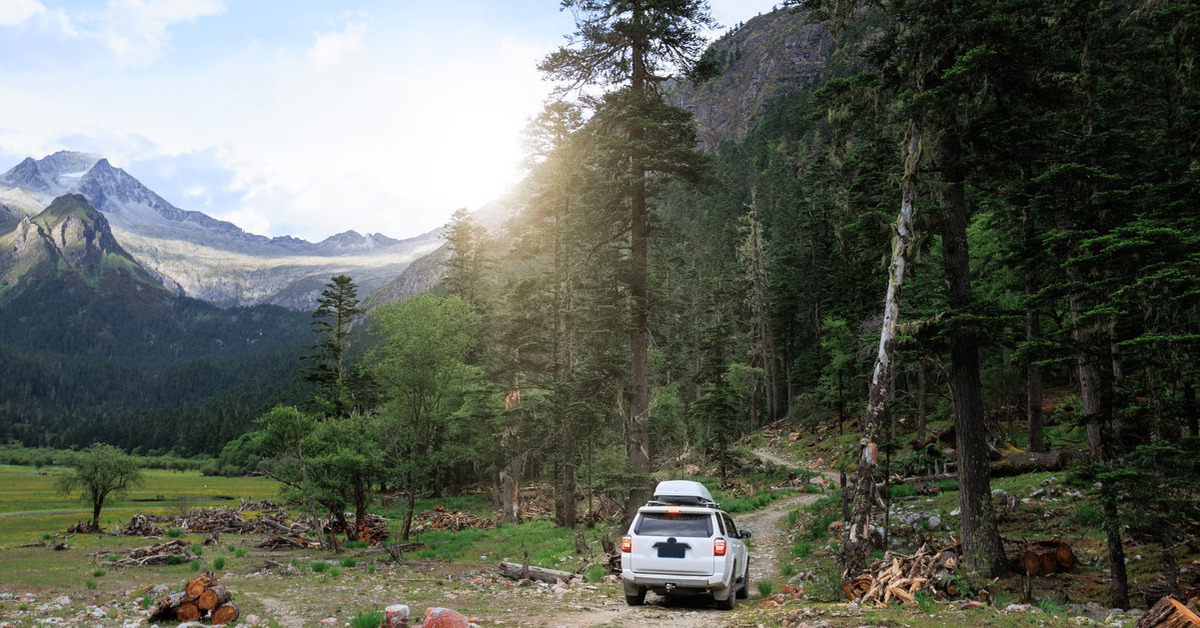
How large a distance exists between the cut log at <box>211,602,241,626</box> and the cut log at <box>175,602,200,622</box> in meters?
0.27

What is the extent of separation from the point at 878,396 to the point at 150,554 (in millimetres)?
26717

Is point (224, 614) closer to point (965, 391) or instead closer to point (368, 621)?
point (368, 621)

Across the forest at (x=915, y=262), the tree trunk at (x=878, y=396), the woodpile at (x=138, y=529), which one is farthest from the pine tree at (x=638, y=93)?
the woodpile at (x=138, y=529)

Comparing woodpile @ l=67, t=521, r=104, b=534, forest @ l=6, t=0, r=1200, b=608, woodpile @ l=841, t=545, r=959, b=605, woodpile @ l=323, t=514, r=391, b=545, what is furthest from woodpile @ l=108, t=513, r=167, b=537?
woodpile @ l=841, t=545, r=959, b=605

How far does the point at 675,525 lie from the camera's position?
11.2 metres

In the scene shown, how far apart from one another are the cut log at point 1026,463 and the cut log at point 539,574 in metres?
16.8

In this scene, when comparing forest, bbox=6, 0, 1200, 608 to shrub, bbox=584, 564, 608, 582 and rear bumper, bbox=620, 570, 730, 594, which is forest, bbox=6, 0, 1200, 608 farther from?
shrub, bbox=584, 564, 608, 582

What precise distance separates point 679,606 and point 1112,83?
20.1m

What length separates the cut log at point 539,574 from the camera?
15023mm

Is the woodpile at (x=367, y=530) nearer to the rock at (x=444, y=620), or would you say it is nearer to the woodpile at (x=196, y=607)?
the woodpile at (x=196, y=607)

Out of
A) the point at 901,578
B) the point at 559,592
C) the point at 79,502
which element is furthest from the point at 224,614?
the point at 79,502

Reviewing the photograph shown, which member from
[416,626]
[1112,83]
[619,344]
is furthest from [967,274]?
[619,344]

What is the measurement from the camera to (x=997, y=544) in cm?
1295

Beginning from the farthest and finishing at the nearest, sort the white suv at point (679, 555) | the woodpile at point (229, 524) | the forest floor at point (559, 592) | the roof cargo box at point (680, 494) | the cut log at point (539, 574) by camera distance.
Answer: the woodpile at point (229, 524)
the cut log at point (539, 574)
the roof cargo box at point (680, 494)
the white suv at point (679, 555)
the forest floor at point (559, 592)
